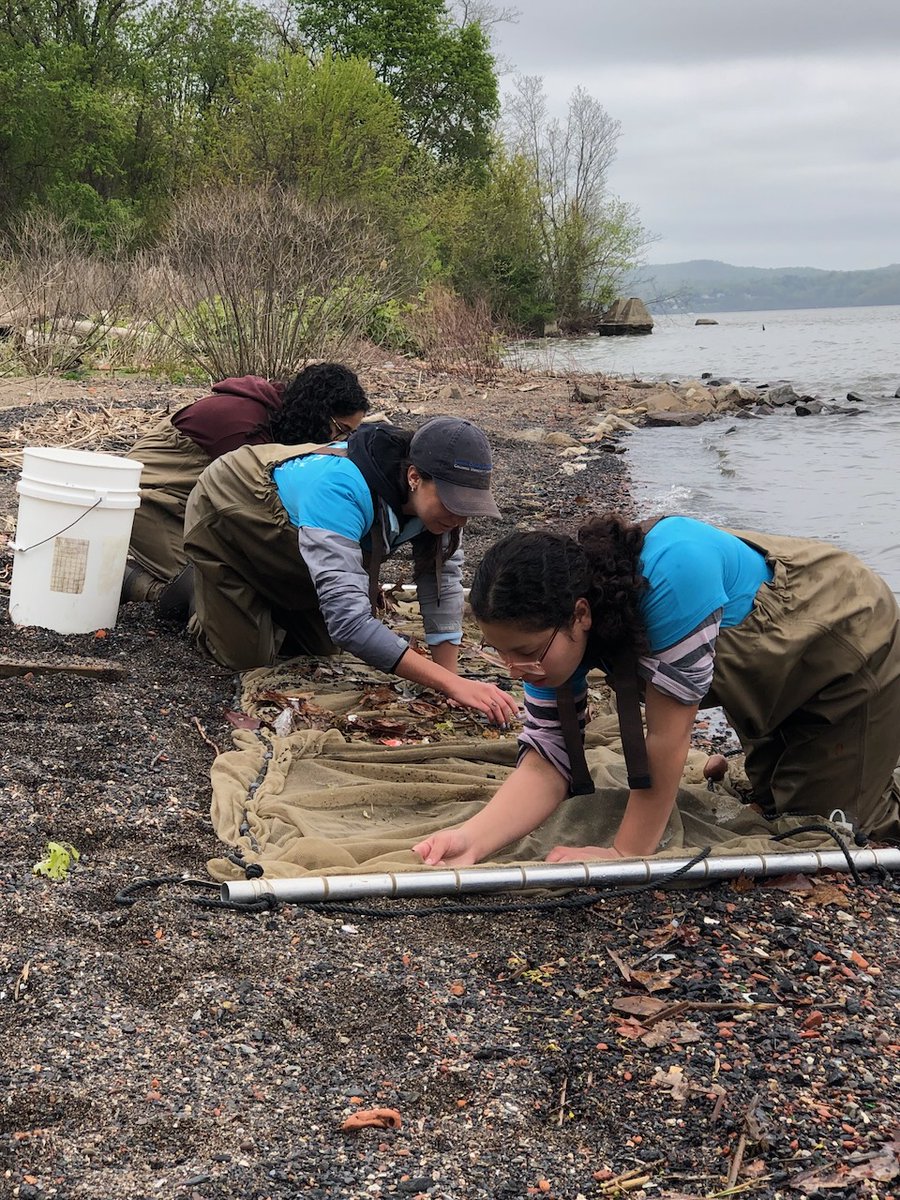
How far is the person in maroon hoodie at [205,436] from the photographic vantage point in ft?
18.7

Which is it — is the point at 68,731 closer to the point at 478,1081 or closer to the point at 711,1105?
the point at 478,1081

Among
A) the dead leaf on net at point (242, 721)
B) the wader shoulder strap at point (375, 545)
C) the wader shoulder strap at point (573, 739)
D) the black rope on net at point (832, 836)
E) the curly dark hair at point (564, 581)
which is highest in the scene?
the curly dark hair at point (564, 581)

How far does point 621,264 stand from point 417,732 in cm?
4992

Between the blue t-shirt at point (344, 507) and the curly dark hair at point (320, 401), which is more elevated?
the curly dark hair at point (320, 401)

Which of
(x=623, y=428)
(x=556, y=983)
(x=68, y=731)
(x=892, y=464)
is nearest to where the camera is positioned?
(x=556, y=983)

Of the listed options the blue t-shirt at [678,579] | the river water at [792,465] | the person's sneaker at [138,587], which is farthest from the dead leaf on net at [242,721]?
the river water at [792,465]

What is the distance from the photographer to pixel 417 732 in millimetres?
4992

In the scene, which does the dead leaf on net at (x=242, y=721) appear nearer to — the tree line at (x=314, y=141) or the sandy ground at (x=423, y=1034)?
the sandy ground at (x=423, y=1034)

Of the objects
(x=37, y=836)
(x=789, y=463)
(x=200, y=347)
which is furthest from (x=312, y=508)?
(x=789, y=463)

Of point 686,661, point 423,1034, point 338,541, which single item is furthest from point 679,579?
point 338,541

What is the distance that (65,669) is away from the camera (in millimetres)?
5004

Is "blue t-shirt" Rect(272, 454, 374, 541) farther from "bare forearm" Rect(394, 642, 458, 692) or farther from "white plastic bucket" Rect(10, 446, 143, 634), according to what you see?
"white plastic bucket" Rect(10, 446, 143, 634)

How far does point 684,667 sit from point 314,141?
2964cm

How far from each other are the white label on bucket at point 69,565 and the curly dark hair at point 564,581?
9.66 ft
